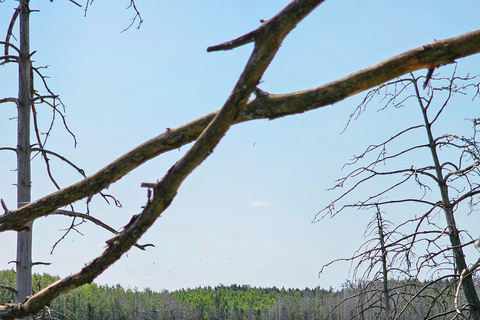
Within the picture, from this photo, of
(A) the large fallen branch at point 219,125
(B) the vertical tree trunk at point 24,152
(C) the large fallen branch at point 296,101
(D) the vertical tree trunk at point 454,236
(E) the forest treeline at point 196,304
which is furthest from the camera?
(E) the forest treeline at point 196,304

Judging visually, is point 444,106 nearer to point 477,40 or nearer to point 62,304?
point 477,40

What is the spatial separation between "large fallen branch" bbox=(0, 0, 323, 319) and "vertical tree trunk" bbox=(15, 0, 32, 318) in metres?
3.23

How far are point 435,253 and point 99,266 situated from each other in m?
3.13

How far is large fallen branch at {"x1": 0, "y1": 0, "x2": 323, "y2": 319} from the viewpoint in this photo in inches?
67.7

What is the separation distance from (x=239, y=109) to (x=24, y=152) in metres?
3.85

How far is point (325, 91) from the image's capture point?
1.99 metres

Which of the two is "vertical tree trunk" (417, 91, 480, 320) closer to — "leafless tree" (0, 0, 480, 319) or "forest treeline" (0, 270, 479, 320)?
"leafless tree" (0, 0, 480, 319)

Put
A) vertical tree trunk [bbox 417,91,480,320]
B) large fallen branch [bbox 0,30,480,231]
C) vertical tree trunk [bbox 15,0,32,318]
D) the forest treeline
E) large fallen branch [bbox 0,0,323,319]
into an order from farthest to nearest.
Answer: the forest treeline
vertical tree trunk [bbox 15,0,32,318]
vertical tree trunk [bbox 417,91,480,320]
large fallen branch [bbox 0,30,480,231]
large fallen branch [bbox 0,0,323,319]

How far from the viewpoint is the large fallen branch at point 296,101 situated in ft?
6.31

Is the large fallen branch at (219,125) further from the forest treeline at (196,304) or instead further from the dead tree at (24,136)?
the forest treeline at (196,304)

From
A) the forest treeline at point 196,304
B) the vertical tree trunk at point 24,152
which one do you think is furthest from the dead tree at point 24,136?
the forest treeline at point 196,304

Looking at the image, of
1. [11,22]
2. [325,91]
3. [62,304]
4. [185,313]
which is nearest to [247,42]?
[325,91]

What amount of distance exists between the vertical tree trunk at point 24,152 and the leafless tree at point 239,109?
8.39ft

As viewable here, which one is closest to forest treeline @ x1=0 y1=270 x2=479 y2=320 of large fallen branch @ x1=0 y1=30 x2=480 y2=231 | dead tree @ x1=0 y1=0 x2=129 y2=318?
dead tree @ x1=0 y1=0 x2=129 y2=318
